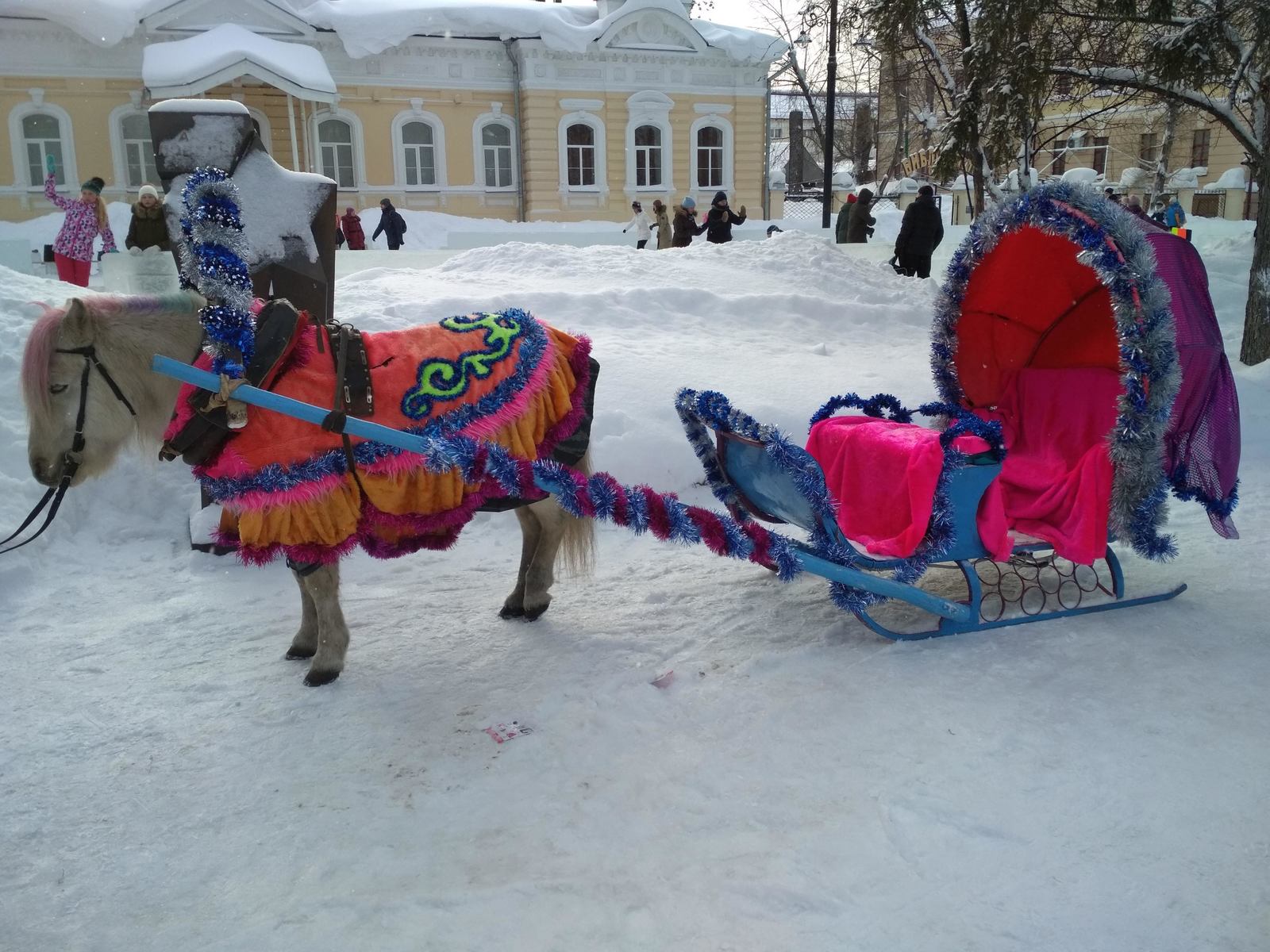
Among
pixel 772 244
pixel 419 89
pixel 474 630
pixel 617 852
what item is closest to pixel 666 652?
pixel 474 630

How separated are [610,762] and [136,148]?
22.4 metres

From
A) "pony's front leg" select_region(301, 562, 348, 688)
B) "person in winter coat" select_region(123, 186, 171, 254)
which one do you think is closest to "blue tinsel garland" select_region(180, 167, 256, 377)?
"pony's front leg" select_region(301, 562, 348, 688)

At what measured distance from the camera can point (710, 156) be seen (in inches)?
976

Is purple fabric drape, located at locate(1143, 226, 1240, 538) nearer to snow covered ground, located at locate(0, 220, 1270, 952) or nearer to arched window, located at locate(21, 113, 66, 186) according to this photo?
snow covered ground, located at locate(0, 220, 1270, 952)

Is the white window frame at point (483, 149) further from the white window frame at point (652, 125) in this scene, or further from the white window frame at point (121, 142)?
the white window frame at point (121, 142)

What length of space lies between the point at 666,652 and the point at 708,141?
23109 mm

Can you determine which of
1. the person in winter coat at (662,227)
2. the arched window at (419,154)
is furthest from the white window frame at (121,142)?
the person in winter coat at (662,227)

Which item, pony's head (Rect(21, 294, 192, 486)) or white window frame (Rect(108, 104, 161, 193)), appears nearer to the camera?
pony's head (Rect(21, 294, 192, 486))

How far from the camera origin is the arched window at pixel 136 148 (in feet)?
67.2

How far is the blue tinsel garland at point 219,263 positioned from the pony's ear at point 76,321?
0.37 metres

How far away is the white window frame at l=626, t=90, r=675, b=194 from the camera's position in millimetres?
23625

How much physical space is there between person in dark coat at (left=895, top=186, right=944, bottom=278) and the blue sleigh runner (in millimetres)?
7847

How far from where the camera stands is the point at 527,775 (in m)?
2.98

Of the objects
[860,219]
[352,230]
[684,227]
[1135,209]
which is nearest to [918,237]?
[860,219]
